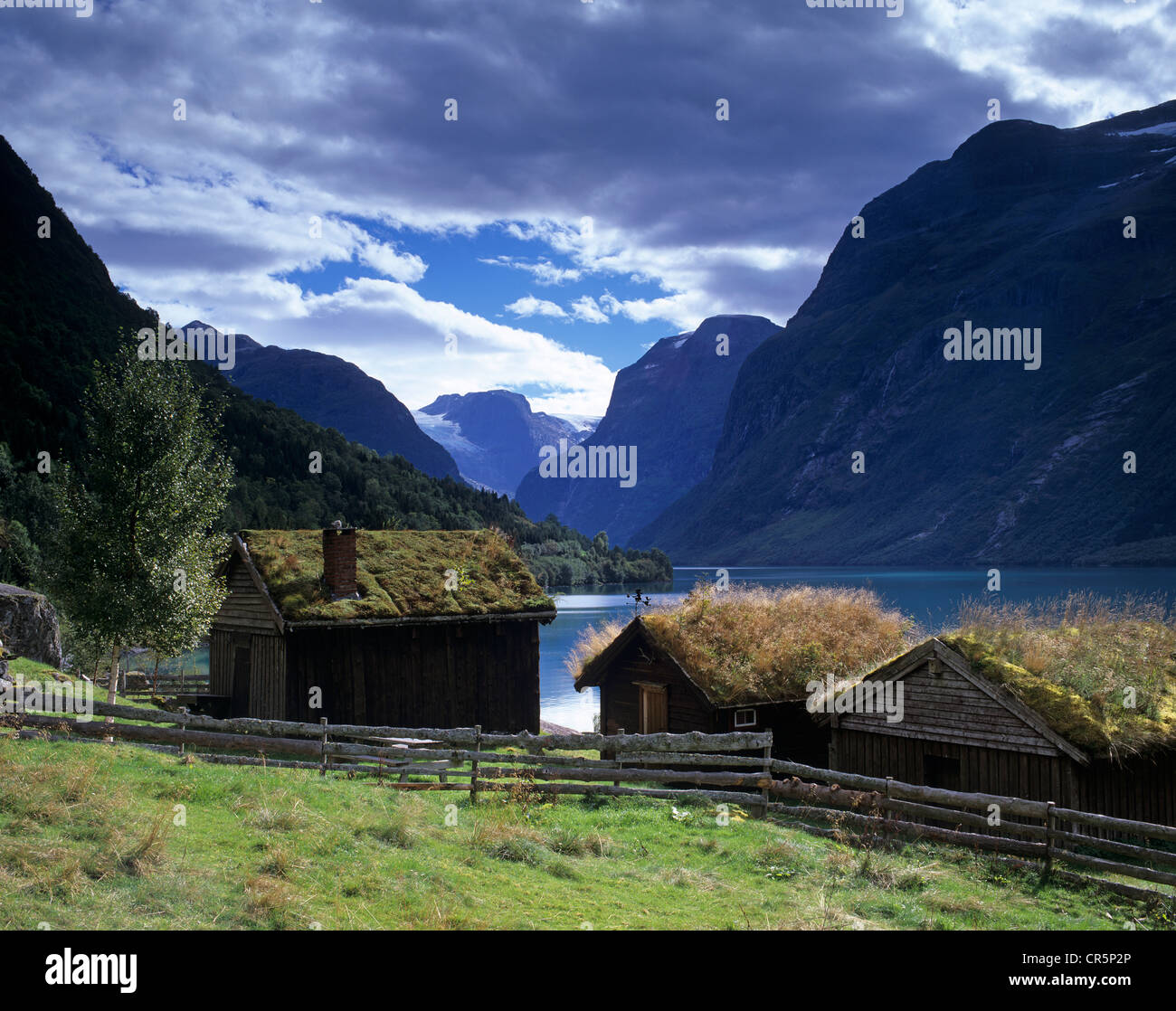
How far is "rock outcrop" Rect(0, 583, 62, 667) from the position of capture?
29.8 meters

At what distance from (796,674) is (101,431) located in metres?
20.1

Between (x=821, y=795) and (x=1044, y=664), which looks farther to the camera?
(x=1044, y=664)

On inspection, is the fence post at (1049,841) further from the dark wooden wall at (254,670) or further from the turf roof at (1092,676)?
the dark wooden wall at (254,670)

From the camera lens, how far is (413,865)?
10.5 m

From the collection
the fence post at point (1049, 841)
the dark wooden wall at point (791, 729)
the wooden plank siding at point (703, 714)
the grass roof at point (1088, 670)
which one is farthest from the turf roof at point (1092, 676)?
the wooden plank siding at point (703, 714)

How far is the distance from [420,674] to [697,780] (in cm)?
1316

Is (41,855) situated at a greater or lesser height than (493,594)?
lesser

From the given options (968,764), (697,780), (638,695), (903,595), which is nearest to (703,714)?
(638,695)

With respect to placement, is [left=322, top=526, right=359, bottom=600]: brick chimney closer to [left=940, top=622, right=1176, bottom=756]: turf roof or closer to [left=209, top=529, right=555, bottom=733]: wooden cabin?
[left=209, top=529, right=555, bottom=733]: wooden cabin

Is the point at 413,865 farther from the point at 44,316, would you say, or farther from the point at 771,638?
the point at 44,316

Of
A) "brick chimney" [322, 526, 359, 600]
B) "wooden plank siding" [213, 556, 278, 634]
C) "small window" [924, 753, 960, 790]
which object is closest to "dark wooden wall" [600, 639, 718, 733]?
"small window" [924, 753, 960, 790]
